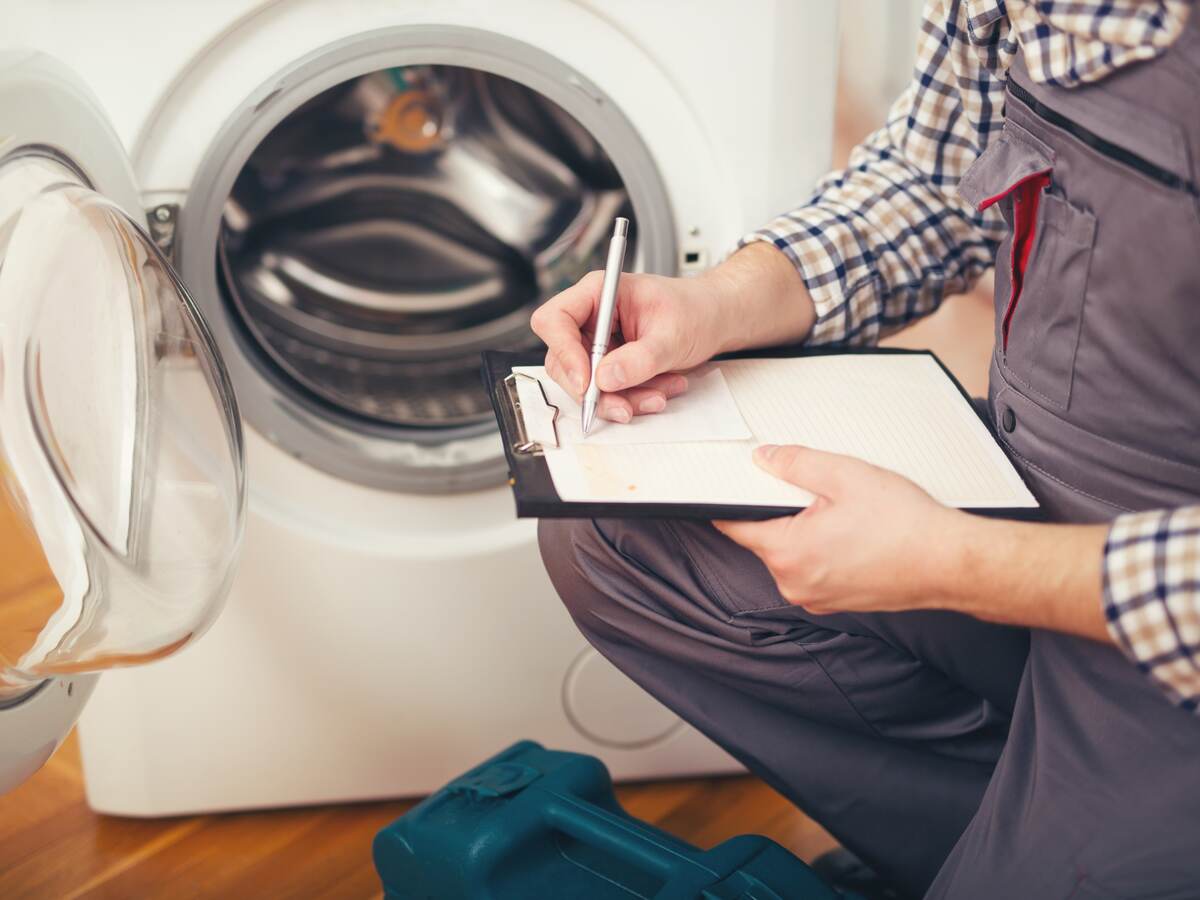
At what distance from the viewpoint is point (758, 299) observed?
99cm

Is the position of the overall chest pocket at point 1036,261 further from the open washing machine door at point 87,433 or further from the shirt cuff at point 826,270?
the open washing machine door at point 87,433

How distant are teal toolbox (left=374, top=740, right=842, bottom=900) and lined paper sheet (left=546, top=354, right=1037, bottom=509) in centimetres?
35

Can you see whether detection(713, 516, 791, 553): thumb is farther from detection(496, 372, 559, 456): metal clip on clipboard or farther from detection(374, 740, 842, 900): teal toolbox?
detection(374, 740, 842, 900): teal toolbox

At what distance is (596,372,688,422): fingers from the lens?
0.86m

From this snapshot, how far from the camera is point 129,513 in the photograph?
A: 95 centimetres

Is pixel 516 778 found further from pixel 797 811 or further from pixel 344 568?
pixel 797 811

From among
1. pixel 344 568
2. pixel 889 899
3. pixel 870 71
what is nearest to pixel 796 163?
pixel 870 71

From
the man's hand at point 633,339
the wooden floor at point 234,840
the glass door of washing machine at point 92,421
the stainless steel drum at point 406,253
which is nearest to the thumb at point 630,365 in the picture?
the man's hand at point 633,339

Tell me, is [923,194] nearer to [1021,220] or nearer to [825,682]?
[1021,220]

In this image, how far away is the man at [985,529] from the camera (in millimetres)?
728

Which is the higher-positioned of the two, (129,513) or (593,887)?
(129,513)

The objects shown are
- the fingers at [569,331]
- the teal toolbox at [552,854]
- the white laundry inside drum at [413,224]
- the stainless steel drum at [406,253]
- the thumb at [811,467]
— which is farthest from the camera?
the white laundry inside drum at [413,224]

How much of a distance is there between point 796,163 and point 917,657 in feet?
1.50

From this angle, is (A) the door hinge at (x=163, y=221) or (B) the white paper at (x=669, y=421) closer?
(B) the white paper at (x=669, y=421)
